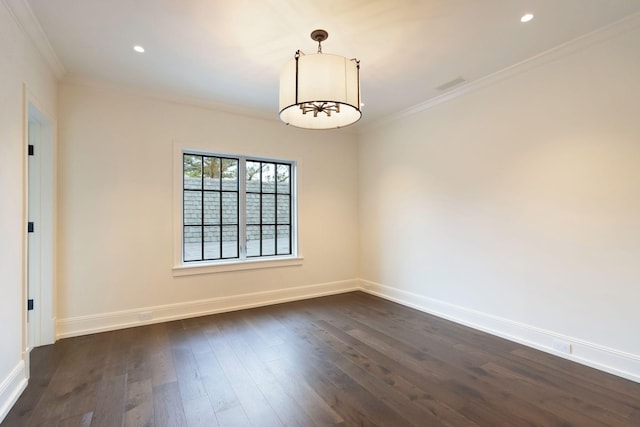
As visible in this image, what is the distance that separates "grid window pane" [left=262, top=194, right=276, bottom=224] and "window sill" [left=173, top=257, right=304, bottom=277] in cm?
62

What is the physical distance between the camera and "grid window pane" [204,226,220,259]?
4.32m

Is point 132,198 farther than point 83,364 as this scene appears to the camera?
Yes

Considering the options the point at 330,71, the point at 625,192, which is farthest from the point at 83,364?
the point at 625,192

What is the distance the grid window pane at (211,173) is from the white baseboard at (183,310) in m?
1.56

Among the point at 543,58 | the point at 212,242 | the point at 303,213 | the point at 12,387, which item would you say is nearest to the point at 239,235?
the point at 212,242

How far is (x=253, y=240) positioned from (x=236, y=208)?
55 centimetres

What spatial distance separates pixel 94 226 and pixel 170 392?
7.33 ft

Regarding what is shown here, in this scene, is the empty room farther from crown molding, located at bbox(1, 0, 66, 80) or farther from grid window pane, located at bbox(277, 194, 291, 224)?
grid window pane, located at bbox(277, 194, 291, 224)

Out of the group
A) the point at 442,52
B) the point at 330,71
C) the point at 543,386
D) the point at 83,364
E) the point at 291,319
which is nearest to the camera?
the point at 330,71

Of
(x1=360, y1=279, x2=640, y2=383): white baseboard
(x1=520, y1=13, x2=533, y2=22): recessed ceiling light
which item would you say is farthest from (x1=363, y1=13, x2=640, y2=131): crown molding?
(x1=360, y1=279, x2=640, y2=383): white baseboard

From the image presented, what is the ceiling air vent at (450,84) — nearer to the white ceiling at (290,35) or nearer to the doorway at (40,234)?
the white ceiling at (290,35)

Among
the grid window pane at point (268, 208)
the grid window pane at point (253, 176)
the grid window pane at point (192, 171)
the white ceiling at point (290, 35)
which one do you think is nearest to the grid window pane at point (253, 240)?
the grid window pane at point (268, 208)

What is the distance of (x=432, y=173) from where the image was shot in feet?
13.6

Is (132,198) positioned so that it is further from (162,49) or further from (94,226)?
(162,49)
